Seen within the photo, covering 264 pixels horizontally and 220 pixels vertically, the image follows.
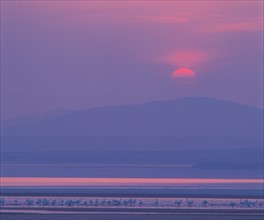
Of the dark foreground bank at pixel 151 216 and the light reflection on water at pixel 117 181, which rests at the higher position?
the light reflection on water at pixel 117 181

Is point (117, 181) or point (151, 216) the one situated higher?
point (117, 181)

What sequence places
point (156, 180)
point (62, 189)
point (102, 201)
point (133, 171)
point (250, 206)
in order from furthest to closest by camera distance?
1. point (133, 171)
2. point (156, 180)
3. point (62, 189)
4. point (102, 201)
5. point (250, 206)

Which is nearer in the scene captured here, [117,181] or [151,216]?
[151,216]

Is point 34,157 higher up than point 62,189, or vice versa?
point 34,157

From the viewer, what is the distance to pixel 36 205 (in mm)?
34031

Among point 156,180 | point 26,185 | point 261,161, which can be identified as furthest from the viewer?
point 261,161

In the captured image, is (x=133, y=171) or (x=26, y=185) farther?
(x=133, y=171)

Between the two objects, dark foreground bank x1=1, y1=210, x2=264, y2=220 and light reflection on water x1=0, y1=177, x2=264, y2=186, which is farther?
light reflection on water x1=0, y1=177, x2=264, y2=186

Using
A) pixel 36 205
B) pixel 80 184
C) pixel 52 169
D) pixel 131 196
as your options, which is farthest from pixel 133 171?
pixel 36 205

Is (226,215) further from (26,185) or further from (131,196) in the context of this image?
(26,185)

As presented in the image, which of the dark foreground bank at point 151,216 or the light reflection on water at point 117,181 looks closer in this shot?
the dark foreground bank at point 151,216

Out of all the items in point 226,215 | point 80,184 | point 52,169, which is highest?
point 52,169

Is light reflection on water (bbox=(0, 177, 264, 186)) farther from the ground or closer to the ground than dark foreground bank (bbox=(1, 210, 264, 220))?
farther from the ground

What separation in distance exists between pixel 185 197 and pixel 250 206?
16.3 feet
